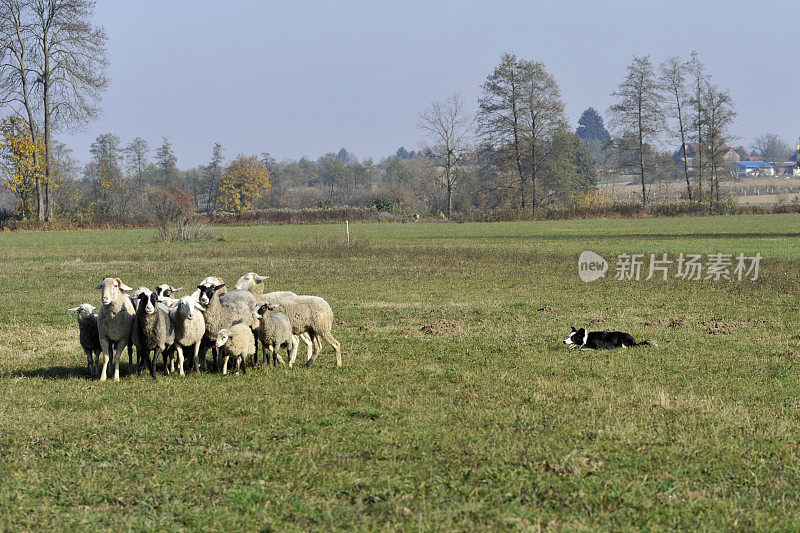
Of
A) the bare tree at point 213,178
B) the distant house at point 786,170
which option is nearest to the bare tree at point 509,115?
the bare tree at point 213,178

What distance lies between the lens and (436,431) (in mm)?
7250

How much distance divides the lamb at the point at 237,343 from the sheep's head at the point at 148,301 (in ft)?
3.17

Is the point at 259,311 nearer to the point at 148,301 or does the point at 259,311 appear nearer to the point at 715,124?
the point at 148,301

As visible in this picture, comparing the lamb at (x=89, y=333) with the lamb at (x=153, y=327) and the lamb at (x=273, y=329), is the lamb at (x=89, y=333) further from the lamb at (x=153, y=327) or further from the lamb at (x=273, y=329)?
the lamb at (x=273, y=329)

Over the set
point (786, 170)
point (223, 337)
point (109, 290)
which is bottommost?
point (223, 337)

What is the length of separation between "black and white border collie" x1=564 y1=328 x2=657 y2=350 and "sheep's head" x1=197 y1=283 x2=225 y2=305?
18.6 feet

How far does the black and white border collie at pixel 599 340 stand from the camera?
1139 cm

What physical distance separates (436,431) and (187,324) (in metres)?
4.41

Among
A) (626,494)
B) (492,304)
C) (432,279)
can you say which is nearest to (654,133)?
(432,279)

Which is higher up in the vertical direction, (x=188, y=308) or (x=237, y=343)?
(x=188, y=308)

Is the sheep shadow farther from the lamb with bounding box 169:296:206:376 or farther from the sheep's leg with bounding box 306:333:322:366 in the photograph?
the sheep's leg with bounding box 306:333:322:366

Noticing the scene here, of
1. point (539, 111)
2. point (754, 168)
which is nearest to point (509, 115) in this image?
point (539, 111)

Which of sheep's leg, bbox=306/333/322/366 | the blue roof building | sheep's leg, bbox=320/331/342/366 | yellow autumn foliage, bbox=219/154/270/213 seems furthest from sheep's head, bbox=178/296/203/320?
the blue roof building

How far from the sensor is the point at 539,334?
1295 cm
